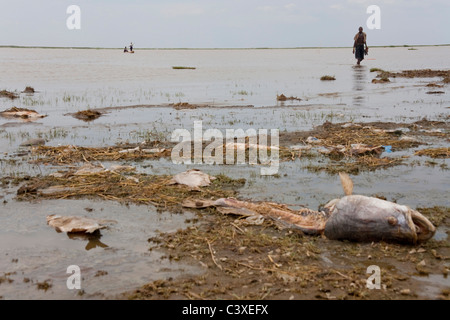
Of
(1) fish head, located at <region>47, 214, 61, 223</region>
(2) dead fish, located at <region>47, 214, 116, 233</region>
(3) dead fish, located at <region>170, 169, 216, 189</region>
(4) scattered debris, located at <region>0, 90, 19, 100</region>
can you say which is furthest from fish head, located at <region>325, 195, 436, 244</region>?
(4) scattered debris, located at <region>0, 90, 19, 100</region>

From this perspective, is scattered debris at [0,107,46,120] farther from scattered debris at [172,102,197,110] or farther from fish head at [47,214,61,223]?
fish head at [47,214,61,223]

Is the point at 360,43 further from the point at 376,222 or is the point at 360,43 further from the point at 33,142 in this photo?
the point at 376,222

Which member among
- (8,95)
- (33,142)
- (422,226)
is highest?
(8,95)

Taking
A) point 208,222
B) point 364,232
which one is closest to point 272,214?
point 208,222

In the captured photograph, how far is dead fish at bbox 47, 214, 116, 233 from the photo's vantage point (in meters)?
6.14

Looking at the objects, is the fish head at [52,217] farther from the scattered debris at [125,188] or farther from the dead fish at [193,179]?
the dead fish at [193,179]

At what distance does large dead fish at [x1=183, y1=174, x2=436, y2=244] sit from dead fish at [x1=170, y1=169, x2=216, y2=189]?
7.06 feet

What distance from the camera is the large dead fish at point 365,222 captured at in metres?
5.42

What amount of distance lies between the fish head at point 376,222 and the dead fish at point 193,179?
282cm

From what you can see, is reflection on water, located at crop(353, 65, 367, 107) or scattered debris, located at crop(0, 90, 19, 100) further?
scattered debris, located at crop(0, 90, 19, 100)

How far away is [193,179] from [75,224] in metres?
2.42

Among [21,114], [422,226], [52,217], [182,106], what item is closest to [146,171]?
[52,217]

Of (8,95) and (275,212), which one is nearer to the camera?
(275,212)

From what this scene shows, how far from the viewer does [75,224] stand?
20.5ft
